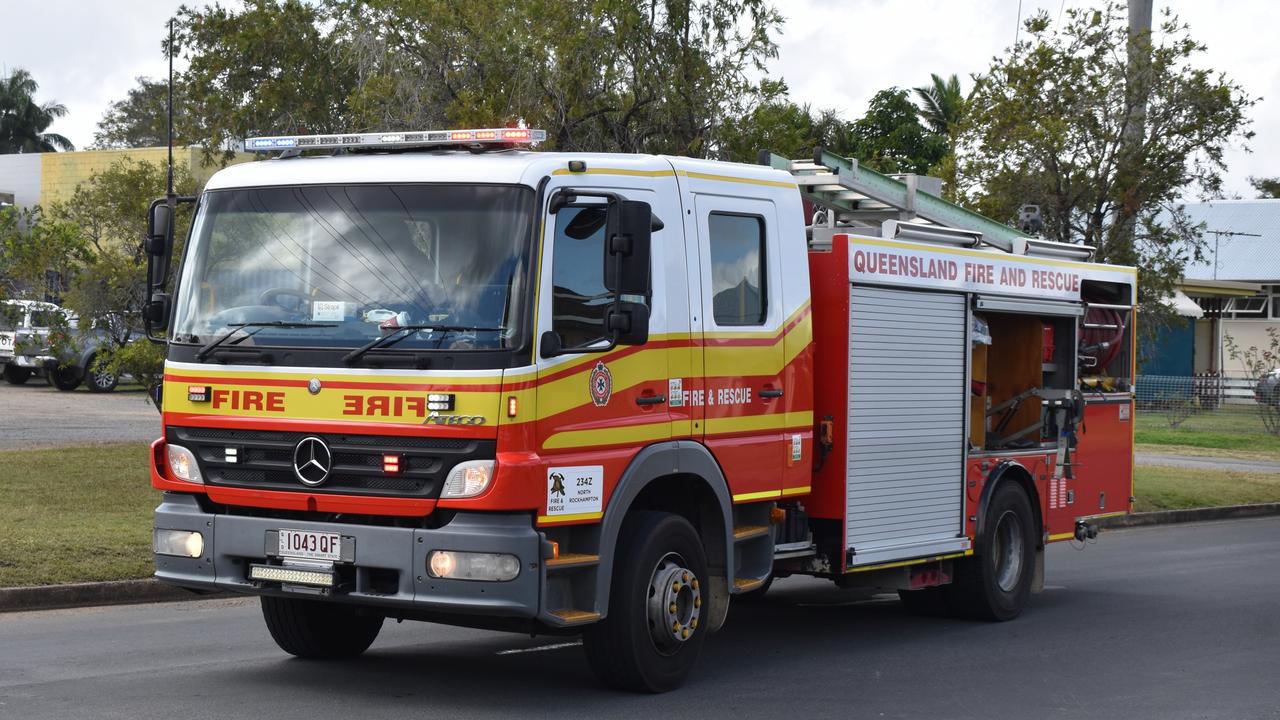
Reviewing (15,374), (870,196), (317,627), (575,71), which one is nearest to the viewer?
(317,627)

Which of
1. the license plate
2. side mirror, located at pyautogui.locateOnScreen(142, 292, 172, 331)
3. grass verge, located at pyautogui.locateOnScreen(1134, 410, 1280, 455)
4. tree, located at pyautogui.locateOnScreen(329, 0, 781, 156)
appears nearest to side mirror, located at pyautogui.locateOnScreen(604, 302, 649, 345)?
the license plate

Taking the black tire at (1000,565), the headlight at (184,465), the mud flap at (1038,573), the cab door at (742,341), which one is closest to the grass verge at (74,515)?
the headlight at (184,465)

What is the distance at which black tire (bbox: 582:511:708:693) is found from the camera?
26.6 ft

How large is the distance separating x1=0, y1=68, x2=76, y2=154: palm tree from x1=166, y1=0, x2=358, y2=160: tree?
63847 mm

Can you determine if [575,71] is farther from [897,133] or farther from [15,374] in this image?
[897,133]

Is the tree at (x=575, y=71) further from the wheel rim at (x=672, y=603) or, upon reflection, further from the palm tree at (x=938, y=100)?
the palm tree at (x=938, y=100)

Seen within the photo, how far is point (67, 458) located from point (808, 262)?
11594mm

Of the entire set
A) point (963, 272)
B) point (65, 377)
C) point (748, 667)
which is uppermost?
point (963, 272)

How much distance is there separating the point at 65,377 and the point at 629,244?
2894 cm

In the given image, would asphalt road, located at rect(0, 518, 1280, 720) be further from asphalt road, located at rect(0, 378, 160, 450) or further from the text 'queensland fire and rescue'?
asphalt road, located at rect(0, 378, 160, 450)

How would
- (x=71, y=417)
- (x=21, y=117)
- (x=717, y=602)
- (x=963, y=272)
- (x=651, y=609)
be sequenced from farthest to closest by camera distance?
1. (x=21, y=117)
2. (x=71, y=417)
3. (x=963, y=272)
4. (x=717, y=602)
5. (x=651, y=609)

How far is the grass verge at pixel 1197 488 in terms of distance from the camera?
21.1 metres

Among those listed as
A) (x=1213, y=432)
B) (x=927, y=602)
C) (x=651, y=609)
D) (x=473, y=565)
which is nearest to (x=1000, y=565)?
(x=927, y=602)

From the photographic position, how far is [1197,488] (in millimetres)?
22734
